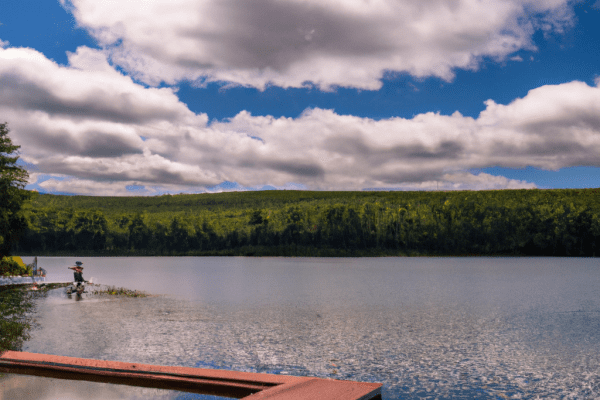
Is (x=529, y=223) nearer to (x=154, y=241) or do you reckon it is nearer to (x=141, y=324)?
(x=154, y=241)

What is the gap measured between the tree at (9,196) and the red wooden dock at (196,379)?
3202 cm

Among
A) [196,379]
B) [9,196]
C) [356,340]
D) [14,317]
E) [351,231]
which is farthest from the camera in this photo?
[351,231]

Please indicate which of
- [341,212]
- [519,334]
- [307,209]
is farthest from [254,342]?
[307,209]

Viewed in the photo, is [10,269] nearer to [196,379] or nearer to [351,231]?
[196,379]

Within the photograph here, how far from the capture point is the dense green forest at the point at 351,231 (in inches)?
4808

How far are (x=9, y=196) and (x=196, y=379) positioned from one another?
119 feet

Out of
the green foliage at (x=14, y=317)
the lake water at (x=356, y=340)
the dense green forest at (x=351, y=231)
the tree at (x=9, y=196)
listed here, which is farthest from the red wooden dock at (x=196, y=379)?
the dense green forest at (x=351, y=231)

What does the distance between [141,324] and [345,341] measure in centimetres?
897

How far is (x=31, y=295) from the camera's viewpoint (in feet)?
107

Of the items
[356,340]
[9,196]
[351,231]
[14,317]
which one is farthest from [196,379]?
[351,231]

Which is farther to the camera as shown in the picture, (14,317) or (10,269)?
(10,269)

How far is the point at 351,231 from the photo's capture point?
131625mm

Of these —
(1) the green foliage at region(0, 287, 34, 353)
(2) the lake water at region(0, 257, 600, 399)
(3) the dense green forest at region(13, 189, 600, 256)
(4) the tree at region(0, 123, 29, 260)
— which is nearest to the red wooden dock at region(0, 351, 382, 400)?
(2) the lake water at region(0, 257, 600, 399)

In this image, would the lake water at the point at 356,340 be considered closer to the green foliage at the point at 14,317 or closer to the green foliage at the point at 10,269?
the green foliage at the point at 14,317
